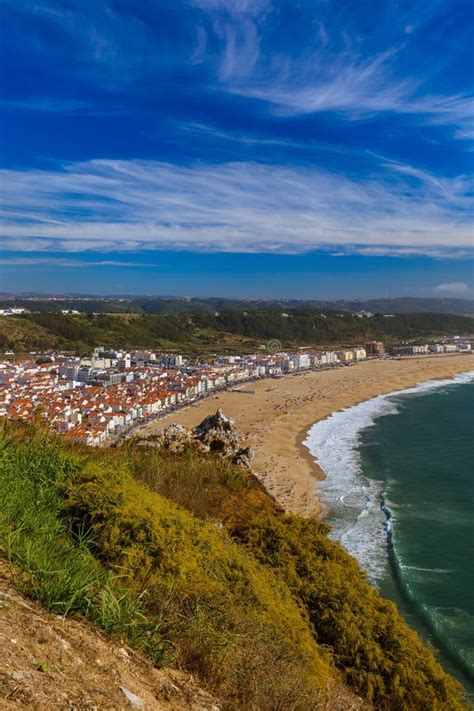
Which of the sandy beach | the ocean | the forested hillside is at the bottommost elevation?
the ocean

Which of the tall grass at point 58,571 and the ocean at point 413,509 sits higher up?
the tall grass at point 58,571

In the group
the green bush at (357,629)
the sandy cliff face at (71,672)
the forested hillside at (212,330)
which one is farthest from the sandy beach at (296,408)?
the forested hillside at (212,330)

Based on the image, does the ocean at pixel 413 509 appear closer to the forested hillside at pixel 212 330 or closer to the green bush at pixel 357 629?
the green bush at pixel 357 629

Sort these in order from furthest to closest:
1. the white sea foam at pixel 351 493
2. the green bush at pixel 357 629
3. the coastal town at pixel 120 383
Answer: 1. the coastal town at pixel 120 383
2. the white sea foam at pixel 351 493
3. the green bush at pixel 357 629

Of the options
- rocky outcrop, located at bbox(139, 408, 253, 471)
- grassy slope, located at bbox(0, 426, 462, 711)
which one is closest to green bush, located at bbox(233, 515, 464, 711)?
grassy slope, located at bbox(0, 426, 462, 711)

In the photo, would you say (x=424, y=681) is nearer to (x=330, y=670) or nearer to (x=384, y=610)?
(x=384, y=610)

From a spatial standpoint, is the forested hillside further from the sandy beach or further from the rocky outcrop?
the rocky outcrop
